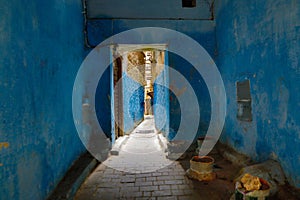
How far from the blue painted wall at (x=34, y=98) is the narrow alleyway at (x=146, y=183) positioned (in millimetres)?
687

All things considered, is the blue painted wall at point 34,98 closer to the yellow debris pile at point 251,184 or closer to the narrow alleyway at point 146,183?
the narrow alleyway at point 146,183

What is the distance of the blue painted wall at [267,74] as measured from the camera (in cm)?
289

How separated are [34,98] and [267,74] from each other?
358 cm

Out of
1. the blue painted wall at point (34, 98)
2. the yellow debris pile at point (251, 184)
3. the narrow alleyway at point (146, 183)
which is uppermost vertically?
the blue painted wall at point (34, 98)

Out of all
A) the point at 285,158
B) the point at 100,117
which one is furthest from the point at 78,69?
the point at 285,158

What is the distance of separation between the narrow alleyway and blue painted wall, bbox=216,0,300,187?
856 mm

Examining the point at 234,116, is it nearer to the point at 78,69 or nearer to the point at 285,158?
the point at 285,158

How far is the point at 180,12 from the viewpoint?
5.67 metres

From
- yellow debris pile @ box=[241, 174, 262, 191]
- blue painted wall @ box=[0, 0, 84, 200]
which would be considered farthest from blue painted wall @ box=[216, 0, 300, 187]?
blue painted wall @ box=[0, 0, 84, 200]

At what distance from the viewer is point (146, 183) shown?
145 inches

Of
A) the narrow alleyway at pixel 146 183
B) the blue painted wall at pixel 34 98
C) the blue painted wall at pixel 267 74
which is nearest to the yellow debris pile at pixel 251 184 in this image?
the narrow alleyway at pixel 146 183

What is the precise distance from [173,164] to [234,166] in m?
1.29

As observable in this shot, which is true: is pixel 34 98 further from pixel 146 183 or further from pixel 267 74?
pixel 267 74

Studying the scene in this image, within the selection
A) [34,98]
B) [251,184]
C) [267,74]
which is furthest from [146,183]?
[267,74]
